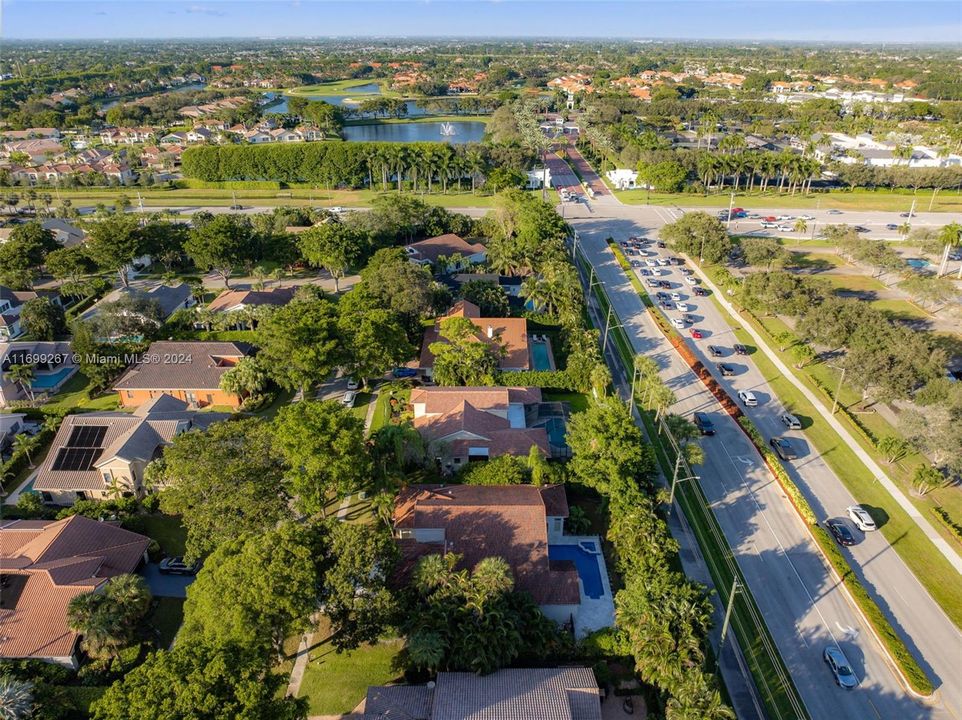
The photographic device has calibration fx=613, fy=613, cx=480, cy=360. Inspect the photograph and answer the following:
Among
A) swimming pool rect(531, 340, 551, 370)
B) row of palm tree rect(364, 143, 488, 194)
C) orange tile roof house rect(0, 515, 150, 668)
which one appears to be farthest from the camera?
row of palm tree rect(364, 143, 488, 194)

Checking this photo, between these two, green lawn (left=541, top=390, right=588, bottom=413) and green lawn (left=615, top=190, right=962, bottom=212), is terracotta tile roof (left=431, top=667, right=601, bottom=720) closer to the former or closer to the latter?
green lawn (left=541, top=390, right=588, bottom=413)

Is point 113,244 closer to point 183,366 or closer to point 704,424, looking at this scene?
point 183,366

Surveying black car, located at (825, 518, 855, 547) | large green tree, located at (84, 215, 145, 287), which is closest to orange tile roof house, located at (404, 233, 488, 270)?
large green tree, located at (84, 215, 145, 287)

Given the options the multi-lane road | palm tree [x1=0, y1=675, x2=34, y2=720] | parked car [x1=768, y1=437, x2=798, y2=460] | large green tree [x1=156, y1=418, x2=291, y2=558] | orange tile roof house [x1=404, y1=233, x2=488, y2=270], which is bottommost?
the multi-lane road

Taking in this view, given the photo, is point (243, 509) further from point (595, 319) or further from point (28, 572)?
point (595, 319)

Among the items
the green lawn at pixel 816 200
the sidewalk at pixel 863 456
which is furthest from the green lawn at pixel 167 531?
the green lawn at pixel 816 200

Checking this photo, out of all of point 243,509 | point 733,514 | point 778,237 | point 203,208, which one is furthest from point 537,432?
point 203,208

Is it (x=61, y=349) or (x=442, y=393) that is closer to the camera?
(x=442, y=393)
